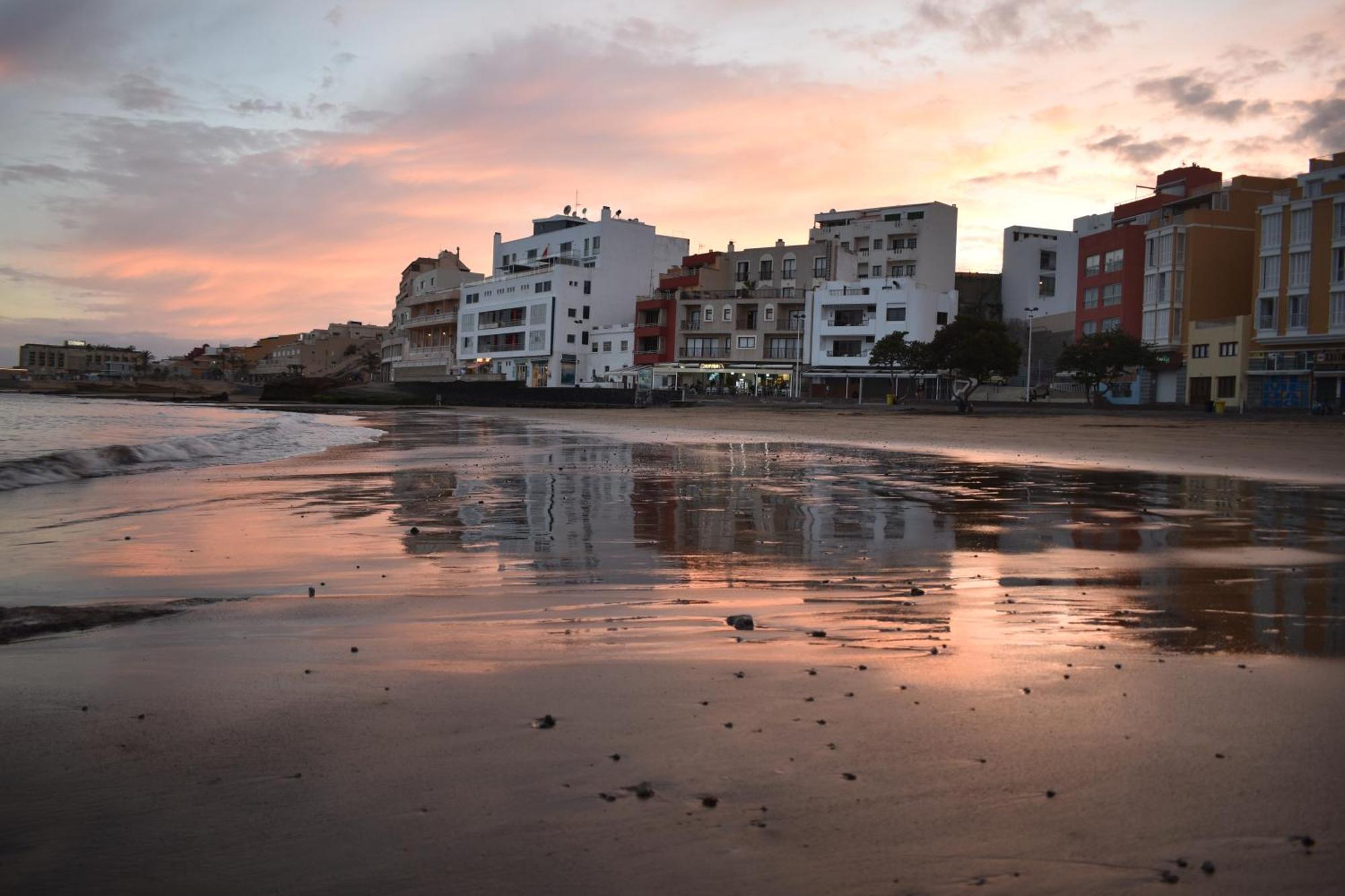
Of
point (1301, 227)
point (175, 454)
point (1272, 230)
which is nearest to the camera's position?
point (175, 454)

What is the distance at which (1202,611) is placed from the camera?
19.3ft

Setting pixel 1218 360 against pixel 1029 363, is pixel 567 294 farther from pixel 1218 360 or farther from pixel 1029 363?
pixel 1218 360

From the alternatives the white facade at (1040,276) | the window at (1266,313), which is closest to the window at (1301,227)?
the window at (1266,313)

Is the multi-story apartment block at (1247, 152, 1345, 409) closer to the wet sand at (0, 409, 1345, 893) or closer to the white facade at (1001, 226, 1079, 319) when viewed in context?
the white facade at (1001, 226, 1079, 319)

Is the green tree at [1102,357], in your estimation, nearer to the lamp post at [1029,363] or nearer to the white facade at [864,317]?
the lamp post at [1029,363]

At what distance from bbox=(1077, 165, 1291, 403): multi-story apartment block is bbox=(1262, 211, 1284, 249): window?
4858 millimetres

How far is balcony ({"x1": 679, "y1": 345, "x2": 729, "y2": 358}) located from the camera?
9031 cm

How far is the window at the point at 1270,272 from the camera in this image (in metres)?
61.2

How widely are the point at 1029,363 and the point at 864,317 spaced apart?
14125 mm

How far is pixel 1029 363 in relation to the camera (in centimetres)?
7931

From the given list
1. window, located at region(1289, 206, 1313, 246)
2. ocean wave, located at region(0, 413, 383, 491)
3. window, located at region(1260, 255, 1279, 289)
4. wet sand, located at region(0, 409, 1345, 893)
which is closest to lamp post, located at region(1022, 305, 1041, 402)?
window, located at region(1260, 255, 1279, 289)

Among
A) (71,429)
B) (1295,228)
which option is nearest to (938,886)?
(71,429)

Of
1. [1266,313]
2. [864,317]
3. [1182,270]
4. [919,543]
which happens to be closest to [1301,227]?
[1266,313]

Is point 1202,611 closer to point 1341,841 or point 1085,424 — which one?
point 1341,841
